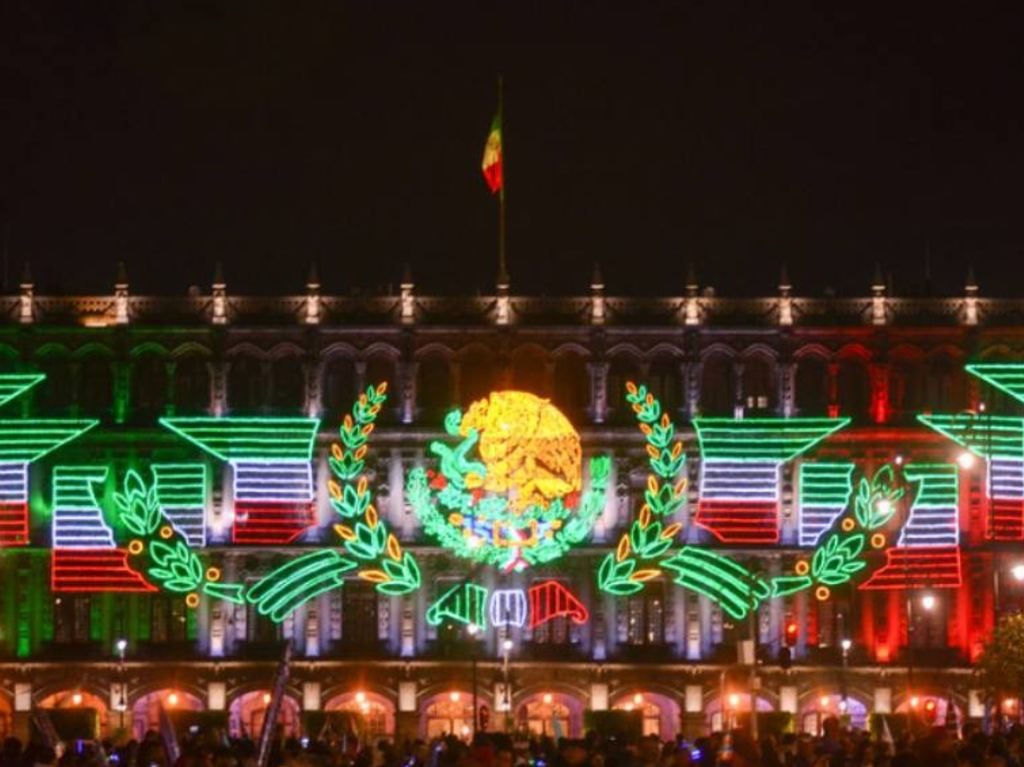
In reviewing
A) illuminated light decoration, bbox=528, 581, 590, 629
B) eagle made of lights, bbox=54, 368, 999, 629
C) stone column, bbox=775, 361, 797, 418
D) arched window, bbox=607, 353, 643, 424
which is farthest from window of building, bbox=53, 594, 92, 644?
stone column, bbox=775, 361, 797, 418

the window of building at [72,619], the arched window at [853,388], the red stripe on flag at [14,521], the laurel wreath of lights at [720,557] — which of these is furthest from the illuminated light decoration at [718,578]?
the red stripe on flag at [14,521]

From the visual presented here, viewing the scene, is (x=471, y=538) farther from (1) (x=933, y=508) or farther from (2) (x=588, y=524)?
(1) (x=933, y=508)

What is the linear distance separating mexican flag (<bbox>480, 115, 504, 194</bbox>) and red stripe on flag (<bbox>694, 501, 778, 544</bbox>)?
42.2 feet

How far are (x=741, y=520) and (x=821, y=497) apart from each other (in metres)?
2.84

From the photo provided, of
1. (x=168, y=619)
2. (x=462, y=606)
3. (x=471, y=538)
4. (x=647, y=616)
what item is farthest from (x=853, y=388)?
(x=168, y=619)

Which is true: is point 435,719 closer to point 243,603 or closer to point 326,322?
point 243,603

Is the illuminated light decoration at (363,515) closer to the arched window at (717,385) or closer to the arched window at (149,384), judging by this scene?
the arched window at (149,384)

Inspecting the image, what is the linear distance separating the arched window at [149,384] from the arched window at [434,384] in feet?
28.9

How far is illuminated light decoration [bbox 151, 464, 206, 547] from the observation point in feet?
320

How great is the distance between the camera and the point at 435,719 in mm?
99500

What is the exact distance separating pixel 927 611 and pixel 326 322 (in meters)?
22.9

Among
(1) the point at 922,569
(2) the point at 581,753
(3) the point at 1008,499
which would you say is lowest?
(2) the point at 581,753

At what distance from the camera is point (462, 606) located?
3880 inches

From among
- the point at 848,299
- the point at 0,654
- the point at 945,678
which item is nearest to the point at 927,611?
the point at 945,678
